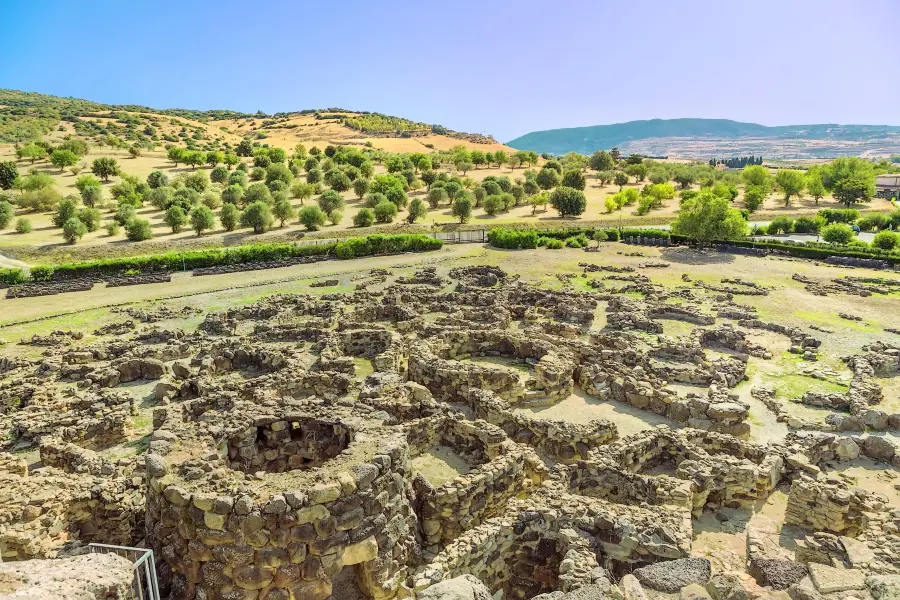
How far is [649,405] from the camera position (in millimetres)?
21000

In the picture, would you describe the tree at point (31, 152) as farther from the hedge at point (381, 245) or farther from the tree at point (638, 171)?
the tree at point (638, 171)

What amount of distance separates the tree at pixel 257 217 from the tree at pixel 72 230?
1671 cm

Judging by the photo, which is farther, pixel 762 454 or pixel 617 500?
pixel 762 454

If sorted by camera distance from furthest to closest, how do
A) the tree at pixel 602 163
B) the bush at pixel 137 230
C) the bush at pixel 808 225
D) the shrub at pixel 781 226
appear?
the tree at pixel 602 163
the shrub at pixel 781 226
the bush at pixel 808 225
the bush at pixel 137 230

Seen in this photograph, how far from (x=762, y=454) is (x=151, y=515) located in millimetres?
15934

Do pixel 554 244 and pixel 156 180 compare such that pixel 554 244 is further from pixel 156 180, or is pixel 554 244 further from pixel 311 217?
pixel 156 180

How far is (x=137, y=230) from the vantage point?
205 feet

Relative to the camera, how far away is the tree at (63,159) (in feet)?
303

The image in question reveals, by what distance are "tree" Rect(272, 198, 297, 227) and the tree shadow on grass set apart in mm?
44656

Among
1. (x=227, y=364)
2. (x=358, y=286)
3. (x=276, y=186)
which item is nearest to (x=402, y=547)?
(x=227, y=364)

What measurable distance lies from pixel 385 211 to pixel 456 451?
61689 millimetres

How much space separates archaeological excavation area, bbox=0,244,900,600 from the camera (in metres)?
10.2

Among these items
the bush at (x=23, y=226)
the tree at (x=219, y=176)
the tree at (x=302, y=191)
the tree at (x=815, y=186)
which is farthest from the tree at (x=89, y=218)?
the tree at (x=815, y=186)

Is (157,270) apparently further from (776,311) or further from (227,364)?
(776,311)
